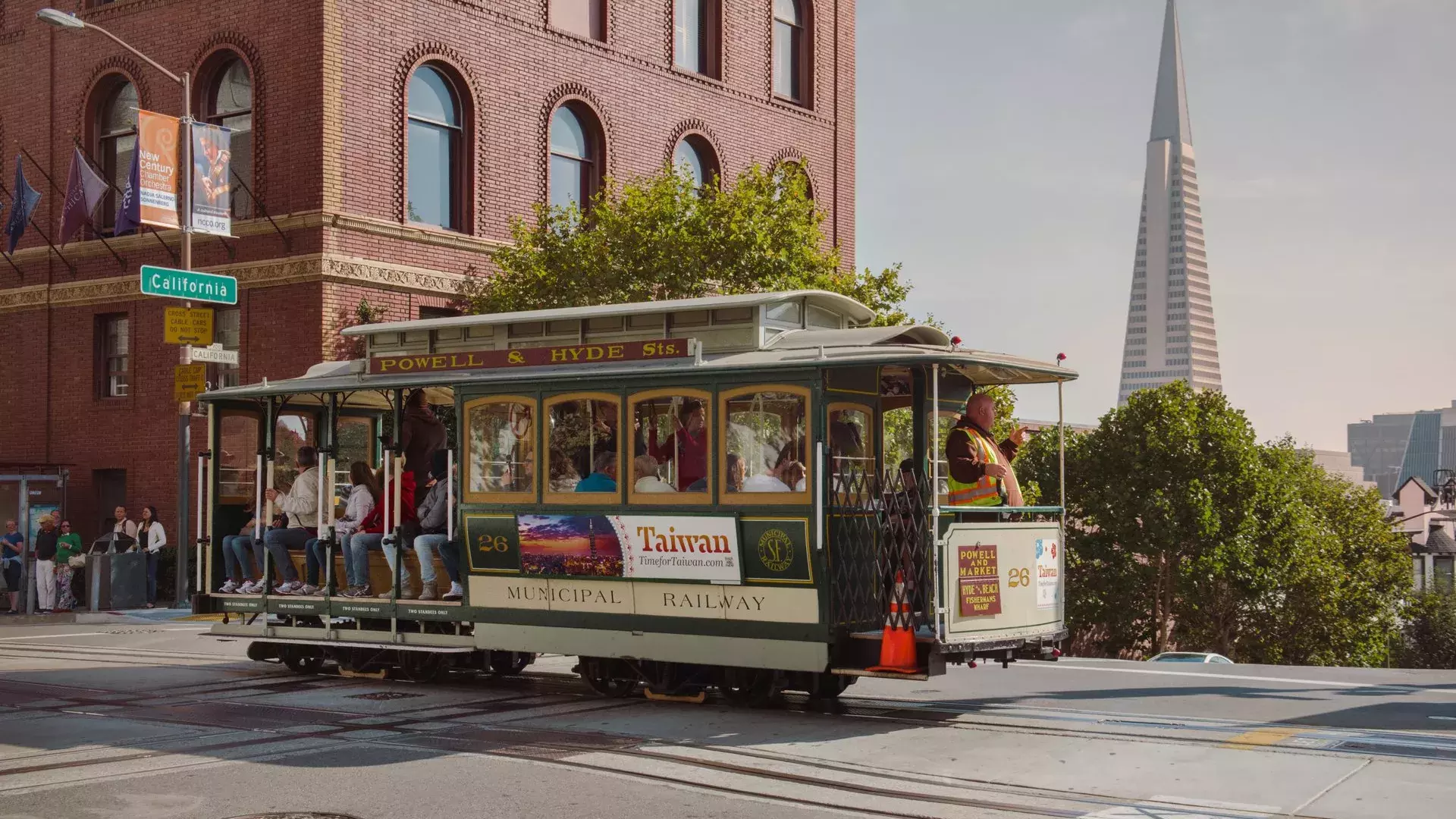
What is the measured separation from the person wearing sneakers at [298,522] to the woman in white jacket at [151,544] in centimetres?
1204

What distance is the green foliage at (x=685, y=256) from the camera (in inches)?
1028

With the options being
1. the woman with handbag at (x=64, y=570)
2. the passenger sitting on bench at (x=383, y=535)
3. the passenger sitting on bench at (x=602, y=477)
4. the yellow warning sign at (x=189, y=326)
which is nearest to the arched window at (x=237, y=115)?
the yellow warning sign at (x=189, y=326)

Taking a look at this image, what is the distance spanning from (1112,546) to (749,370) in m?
31.1

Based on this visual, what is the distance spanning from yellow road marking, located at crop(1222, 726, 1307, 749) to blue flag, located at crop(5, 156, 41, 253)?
1076 inches

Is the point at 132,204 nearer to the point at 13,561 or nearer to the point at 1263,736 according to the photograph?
the point at 13,561

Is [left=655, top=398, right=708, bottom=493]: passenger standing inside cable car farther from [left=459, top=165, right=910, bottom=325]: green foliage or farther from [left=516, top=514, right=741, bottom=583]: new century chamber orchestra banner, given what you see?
[left=459, top=165, right=910, bottom=325]: green foliage

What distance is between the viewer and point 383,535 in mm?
15195

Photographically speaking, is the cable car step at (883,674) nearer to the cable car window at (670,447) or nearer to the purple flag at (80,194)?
the cable car window at (670,447)

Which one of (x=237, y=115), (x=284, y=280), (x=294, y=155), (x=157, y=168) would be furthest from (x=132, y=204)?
(x=237, y=115)

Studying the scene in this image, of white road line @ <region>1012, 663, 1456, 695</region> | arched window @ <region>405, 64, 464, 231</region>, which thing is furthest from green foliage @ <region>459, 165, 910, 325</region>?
white road line @ <region>1012, 663, 1456, 695</region>

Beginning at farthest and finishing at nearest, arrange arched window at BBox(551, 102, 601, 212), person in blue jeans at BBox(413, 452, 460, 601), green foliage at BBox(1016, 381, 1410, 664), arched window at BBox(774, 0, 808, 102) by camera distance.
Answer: green foliage at BBox(1016, 381, 1410, 664)
arched window at BBox(774, 0, 808, 102)
arched window at BBox(551, 102, 601, 212)
person in blue jeans at BBox(413, 452, 460, 601)

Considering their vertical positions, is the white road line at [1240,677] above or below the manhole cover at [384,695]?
above

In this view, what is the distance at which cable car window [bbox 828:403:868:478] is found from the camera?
40.8 feet

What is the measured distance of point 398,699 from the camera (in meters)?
13.9
